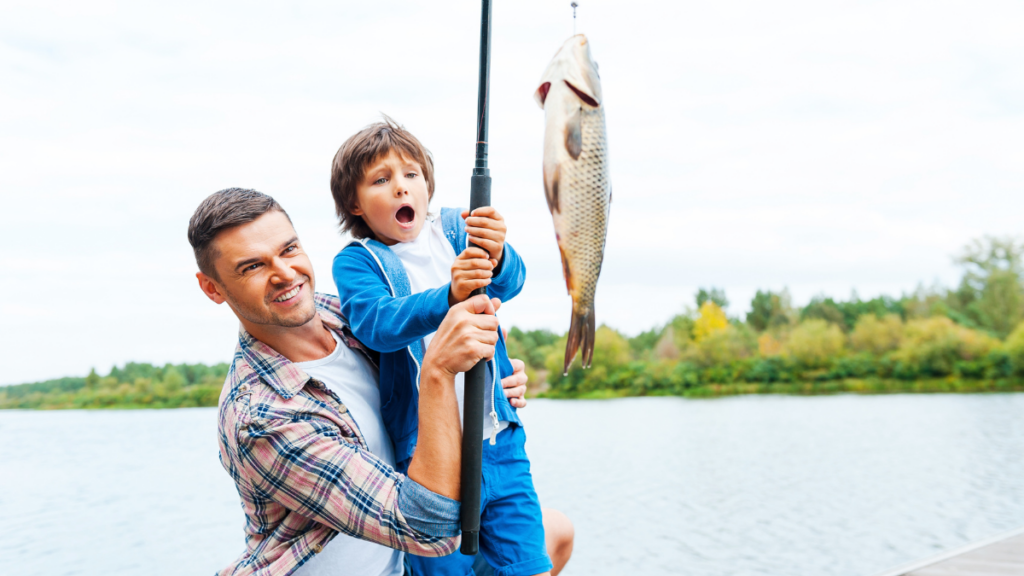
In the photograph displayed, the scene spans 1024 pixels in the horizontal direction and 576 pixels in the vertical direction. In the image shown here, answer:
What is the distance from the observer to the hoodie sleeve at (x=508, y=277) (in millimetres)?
1532

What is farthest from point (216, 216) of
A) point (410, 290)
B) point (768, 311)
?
point (768, 311)

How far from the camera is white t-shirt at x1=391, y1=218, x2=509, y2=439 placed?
5.73 feet

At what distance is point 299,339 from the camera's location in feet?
5.66

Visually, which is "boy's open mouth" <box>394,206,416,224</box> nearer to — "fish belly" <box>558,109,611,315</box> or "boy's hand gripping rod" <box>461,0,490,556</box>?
"boy's hand gripping rod" <box>461,0,490,556</box>

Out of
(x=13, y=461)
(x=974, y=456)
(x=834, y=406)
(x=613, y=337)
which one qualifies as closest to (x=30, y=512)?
(x=13, y=461)

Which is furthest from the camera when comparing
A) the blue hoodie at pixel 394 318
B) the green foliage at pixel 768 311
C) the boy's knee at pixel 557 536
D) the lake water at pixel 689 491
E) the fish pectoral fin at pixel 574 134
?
the green foliage at pixel 768 311

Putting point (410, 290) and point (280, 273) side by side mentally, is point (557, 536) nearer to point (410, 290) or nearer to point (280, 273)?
point (410, 290)

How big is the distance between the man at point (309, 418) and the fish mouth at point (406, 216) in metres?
0.26

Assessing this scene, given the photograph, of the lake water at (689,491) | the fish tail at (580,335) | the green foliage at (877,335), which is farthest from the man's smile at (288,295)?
the green foliage at (877,335)

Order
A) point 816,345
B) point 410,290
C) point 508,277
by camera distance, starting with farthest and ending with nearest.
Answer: point 816,345, point 410,290, point 508,277

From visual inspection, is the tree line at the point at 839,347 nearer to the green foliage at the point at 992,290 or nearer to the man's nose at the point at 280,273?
the green foliage at the point at 992,290

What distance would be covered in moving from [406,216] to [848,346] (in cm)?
5269

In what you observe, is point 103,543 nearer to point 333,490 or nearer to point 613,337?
→ point 613,337

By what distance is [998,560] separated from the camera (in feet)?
17.4
